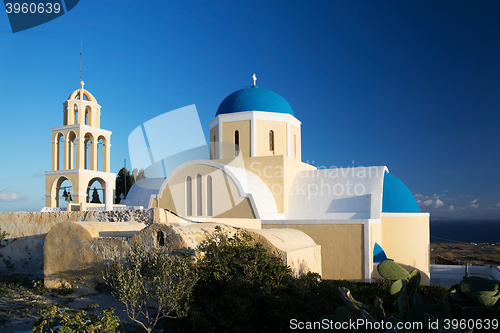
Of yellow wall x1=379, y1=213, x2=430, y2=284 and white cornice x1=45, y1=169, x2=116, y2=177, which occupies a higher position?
white cornice x1=45, y1=169, x2=116, y2=177

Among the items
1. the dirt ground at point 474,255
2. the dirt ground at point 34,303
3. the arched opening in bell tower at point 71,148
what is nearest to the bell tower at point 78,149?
the arched opening in bell tower at point 71,148

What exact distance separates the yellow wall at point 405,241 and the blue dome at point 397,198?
0.32 m

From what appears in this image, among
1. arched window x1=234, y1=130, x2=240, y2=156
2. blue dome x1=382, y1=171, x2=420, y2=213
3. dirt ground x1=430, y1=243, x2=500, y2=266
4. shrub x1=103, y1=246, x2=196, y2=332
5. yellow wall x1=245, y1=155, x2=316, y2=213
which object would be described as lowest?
dirt ground x1=430, y1=243, x2=500, y2=266

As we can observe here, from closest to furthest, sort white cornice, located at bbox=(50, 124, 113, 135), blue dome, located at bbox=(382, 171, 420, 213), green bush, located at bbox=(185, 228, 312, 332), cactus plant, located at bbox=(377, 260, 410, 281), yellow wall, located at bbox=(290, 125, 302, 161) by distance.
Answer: cactus plant, located at bbox=(377, 260, 410, 281) → green bush, located at bbox=(185, 228, 312, 332) → blue dome, located at bbox=(382, 171, 420, 213) → yellow wall, located at bbox=(290, 125, 302, 161) → white cornice, located at bbox=(50, 124, 113, 135)

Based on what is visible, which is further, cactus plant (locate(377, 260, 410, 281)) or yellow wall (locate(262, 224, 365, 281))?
yellow wall (locate(262, 224, 365, 281))

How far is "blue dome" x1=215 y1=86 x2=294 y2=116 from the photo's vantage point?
13900 mm

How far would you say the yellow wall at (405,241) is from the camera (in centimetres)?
1093

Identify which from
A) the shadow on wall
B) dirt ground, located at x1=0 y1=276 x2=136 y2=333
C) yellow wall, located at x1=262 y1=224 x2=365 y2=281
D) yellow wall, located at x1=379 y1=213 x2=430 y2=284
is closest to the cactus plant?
dirt ground, located at x1=0 y1=276 x2=136 y2=333

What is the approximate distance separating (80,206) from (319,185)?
9.18 m

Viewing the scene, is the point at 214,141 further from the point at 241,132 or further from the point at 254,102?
the point at 254,102

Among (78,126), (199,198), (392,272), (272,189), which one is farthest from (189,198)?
(392,272)

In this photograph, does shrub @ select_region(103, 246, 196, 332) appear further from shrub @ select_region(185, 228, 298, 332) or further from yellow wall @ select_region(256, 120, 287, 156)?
yellow wall @ select_region(256, 120, 287, 156)

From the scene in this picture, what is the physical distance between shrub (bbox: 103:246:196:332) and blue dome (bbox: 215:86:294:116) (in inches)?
387

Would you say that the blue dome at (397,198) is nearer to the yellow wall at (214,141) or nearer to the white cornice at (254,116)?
the white cornice at (254,116)
